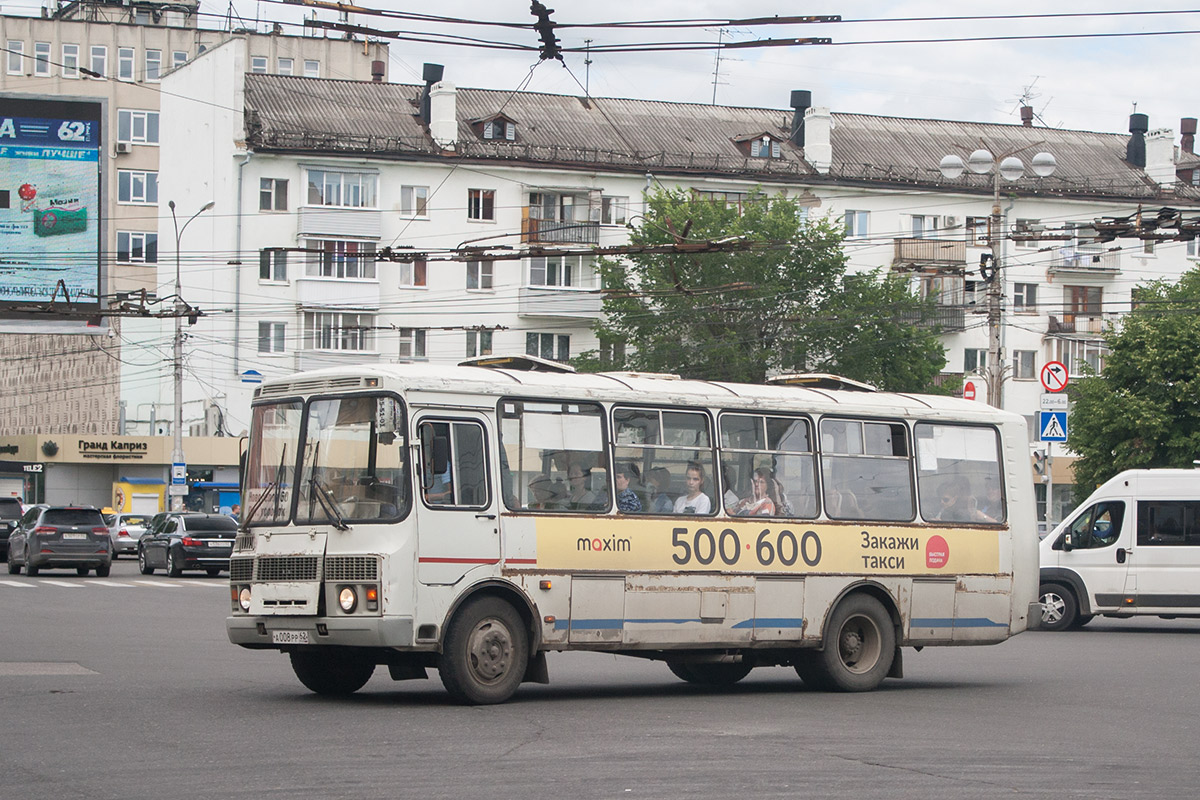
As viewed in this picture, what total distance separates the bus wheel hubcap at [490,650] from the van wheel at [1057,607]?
14.2 m

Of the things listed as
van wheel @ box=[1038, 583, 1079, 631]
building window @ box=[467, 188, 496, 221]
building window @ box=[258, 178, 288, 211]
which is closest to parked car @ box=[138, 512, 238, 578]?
van wheel @ box=[1038, 583, 1079, 631]

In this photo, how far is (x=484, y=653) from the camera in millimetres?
13039

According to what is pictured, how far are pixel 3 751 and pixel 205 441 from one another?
57.1m

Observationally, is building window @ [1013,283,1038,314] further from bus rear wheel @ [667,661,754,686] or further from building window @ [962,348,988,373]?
bus rear wheel @ [667,661,754,686]

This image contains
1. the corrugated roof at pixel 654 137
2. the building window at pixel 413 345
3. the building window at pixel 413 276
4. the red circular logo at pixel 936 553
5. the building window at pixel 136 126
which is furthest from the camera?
the building window at pixel 136 126

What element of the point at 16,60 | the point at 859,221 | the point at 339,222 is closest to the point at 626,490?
the point at 339,222

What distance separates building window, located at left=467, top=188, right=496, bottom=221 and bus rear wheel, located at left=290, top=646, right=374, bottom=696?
53753 mm

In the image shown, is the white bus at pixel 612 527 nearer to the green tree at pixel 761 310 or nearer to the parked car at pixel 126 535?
the parked car at pixel 126 535

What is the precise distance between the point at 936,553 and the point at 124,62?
7825 cm

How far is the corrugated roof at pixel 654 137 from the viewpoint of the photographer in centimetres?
6588

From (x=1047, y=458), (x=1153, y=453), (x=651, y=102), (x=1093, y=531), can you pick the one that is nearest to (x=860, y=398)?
(x=1093, y=531)

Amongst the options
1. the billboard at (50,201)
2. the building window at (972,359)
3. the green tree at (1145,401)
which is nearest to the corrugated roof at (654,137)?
the building window at (972,359)

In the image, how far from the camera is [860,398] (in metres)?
16.2

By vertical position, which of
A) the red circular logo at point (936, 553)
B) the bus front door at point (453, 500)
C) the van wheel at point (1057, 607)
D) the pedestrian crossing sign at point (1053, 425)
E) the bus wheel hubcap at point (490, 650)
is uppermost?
the pedestrian crossing sign at point (1053, 425)
